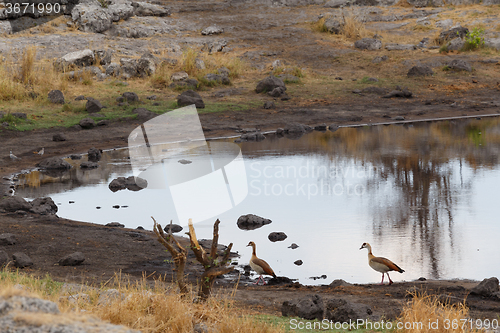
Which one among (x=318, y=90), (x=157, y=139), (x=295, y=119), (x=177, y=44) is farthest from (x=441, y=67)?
(x=157, y=139)

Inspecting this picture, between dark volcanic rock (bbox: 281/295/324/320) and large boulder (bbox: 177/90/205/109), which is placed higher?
dark volcanic rock (bbox: 281/295/324/320)

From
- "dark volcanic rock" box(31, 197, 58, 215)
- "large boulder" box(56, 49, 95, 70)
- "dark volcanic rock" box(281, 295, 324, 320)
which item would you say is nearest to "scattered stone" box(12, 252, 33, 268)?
"dark volcanic rock" box(31, 197, 58, 215)

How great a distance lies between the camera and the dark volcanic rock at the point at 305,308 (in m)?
5.10

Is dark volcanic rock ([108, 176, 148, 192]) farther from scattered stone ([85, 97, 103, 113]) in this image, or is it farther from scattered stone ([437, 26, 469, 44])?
scattered stone ([437, 26, 469, 44])

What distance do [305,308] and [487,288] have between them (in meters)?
2.06

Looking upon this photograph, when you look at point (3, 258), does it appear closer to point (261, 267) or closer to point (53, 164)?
point (261, 267)

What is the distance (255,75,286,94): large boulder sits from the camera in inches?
783

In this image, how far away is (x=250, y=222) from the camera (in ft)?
28.8

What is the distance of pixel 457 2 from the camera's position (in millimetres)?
30469

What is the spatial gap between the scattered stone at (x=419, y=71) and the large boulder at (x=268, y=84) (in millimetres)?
5457

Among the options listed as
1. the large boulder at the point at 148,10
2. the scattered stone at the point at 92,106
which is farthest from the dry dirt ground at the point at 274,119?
the scattered stone at the point at 92,106

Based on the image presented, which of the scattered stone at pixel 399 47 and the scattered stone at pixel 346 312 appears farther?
the scattered stone at pixel 399 47

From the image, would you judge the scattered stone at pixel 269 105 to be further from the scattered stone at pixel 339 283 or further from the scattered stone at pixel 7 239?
the scattered stone at pixel 339 283

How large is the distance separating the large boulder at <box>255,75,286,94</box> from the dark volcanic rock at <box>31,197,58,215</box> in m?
→ 11.5
